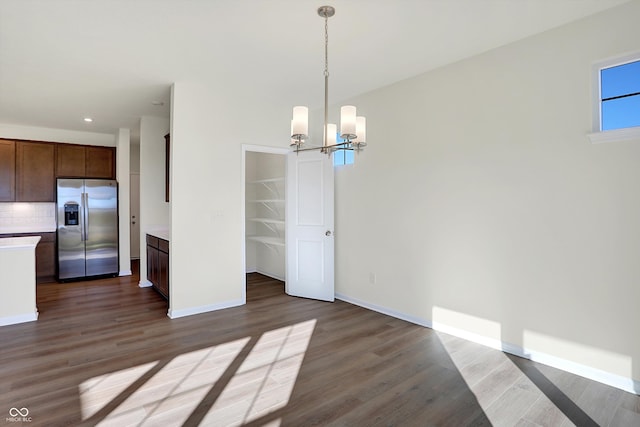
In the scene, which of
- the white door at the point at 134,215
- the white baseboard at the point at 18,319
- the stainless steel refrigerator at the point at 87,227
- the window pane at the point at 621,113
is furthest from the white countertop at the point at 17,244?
the window pane at the point at 621,113

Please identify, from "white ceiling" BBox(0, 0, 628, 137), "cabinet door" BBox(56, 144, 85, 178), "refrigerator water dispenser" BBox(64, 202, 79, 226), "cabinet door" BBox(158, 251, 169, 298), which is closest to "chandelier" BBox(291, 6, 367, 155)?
"white ceiling" BBox(0, 0, 628, 137)

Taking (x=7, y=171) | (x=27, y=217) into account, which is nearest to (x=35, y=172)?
(x=7, y=171)

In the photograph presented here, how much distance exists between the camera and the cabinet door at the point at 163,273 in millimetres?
4441

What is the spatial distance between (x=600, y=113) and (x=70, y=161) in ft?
25.4

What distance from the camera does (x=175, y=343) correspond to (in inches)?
129

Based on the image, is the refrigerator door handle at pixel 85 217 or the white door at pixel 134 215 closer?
the refrigerator door handle at pixel 85 217

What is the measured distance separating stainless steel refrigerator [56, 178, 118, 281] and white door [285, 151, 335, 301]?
139 inches

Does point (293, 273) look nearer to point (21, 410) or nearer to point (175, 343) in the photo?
point (175, 343)

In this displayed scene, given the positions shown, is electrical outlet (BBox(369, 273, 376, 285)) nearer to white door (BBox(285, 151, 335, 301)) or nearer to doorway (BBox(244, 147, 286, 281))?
white door (BBox(285, 151, 335, 301))

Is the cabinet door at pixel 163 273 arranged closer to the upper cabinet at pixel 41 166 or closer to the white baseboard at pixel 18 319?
the white baseboard at pixel 18 319

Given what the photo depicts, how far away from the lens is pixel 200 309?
4.23m

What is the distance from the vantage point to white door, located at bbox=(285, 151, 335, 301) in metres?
4.78

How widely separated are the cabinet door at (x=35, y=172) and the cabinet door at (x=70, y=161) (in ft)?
0.33

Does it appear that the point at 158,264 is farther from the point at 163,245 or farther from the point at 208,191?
A: the point at 208,191
